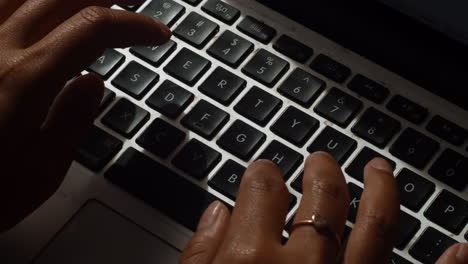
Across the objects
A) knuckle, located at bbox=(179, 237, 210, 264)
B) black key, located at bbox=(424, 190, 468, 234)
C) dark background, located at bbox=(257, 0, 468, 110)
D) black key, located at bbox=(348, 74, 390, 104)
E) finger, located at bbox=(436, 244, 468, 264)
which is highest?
dark background, located at bbox=(257, 0, 468, 110)

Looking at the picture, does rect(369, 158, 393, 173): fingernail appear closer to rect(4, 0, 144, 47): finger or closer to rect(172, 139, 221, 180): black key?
rect(172, 139, 221, 180): black key

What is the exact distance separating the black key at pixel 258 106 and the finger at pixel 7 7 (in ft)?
0.76

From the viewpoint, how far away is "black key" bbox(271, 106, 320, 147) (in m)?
0.68

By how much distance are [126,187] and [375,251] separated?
0.22m

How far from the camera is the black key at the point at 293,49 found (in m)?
0.73

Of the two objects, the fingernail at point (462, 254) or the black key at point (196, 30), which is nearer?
the fingernail at point (462, 254)

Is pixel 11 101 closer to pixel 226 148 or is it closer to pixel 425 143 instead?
pixel 226 148

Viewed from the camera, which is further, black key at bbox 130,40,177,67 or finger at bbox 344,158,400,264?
black key at bbox 130,40,177,67

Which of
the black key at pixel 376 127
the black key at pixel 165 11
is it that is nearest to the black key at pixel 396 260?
the black key at pixel 376 127

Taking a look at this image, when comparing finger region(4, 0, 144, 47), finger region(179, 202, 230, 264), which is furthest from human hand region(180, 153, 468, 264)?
finger region(4, 0, 144, 47)

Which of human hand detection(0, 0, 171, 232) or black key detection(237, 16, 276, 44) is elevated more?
black key detection(237, 16, 276, 44)

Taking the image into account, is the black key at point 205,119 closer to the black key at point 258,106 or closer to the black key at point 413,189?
the black key at point 258,106

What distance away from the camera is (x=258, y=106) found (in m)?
0.70

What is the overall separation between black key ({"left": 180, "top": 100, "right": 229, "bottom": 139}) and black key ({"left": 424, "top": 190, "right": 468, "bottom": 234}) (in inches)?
7.7
